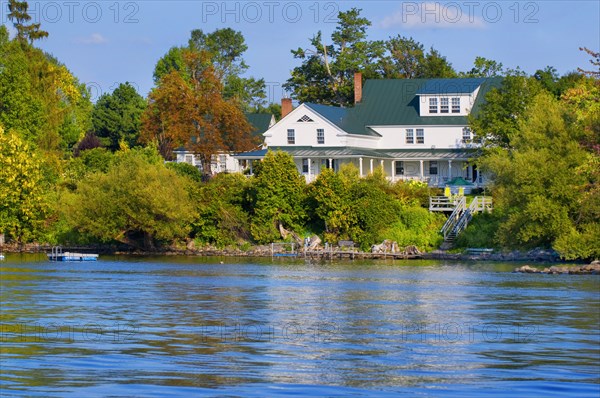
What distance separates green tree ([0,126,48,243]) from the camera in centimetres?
8100

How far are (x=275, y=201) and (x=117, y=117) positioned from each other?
49.3m

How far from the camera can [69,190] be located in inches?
3420

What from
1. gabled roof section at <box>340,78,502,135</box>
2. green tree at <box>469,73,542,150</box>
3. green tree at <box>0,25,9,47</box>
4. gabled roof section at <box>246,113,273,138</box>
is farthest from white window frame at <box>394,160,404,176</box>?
green tree at <box>0,25,9,47</box>

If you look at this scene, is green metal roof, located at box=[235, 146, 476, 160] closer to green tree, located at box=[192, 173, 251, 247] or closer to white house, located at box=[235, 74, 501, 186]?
white house, located at box=[235, 74, 501, 186]

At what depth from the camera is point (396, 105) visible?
95.6m

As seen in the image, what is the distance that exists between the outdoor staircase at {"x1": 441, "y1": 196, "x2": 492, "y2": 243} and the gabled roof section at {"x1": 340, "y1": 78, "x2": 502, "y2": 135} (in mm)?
15729

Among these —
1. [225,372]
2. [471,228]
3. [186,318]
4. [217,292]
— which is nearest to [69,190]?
[471,228]

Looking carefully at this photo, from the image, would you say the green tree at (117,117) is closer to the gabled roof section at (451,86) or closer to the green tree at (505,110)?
the gabled roof section at (451,86)

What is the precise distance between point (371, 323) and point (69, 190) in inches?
2038

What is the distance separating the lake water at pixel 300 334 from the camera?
2744 cm

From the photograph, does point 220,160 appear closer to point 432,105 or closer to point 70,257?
point 432,105

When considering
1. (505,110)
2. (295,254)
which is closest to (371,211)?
(295,254)

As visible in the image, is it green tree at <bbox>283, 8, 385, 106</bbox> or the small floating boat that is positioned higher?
green tree at <bbox>283, 8, 385, 106</bbox>

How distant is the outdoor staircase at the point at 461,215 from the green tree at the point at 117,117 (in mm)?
53218
